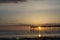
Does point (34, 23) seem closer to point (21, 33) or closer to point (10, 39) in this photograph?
point (21, 33)

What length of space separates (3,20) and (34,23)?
34cm

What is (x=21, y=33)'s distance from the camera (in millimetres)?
1354

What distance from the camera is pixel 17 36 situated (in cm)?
133

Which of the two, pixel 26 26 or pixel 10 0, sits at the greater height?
pixel 10 0

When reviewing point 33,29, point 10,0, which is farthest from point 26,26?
point 10,0

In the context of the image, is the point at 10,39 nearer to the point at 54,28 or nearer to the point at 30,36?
the point at 30,36

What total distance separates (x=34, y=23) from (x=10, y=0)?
40 cm

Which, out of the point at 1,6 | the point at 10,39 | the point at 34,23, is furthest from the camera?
the point at 1,6

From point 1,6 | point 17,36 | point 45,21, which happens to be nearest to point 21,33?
point 17,36

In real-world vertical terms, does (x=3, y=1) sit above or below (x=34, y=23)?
above

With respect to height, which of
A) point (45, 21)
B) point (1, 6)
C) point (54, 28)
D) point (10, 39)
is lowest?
point (10, 39)

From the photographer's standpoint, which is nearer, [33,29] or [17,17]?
[33,29]

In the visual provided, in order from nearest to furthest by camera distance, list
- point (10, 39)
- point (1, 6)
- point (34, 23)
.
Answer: point (10, 39) < point (34, 23) < point (1, 6)

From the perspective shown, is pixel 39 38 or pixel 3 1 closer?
pixel 39 38
